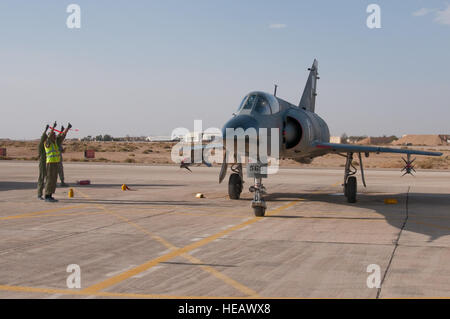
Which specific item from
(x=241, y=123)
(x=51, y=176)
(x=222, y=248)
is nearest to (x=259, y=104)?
(x=241, y=123)

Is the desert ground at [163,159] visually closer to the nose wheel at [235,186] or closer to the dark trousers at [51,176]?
the nose wheel at [235,186]

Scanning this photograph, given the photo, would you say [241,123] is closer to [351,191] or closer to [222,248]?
[222,248]

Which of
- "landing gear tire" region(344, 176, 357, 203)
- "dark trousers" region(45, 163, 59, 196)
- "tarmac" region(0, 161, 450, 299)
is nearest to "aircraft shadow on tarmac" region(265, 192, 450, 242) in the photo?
"tarmac" region(0, 161, 450, 299)

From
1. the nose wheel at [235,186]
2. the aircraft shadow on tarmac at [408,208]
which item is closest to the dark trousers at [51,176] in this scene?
the nose wheel at [235,186]

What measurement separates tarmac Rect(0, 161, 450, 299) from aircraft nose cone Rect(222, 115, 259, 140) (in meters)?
2.38

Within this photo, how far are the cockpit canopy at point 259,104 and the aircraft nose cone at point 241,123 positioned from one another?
1.90 ft

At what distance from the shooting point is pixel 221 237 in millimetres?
10258

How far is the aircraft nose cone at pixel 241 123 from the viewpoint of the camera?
13180mm

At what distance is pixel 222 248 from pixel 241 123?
492cm

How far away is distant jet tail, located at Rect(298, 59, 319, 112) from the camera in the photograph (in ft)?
74.8

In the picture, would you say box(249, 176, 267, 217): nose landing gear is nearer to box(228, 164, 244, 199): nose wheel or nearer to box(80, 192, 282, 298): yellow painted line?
box(80, 192, 282, 298): yellow painted line
